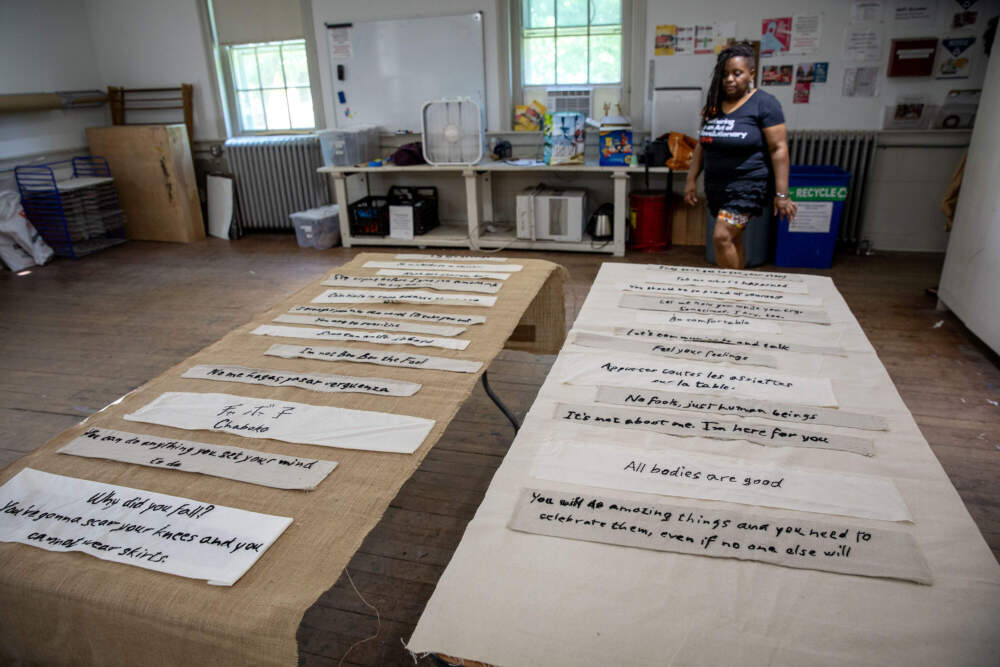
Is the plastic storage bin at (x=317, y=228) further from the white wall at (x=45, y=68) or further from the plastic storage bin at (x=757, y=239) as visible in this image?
the plastic storage bin at (x=757, y=239)

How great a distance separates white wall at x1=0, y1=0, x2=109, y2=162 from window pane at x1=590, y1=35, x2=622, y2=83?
15.1 feet

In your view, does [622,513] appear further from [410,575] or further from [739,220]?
[739,220]

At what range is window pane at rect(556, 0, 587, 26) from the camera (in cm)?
493

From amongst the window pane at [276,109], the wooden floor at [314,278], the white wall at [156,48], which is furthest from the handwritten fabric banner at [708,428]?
the white wall at [156,48]

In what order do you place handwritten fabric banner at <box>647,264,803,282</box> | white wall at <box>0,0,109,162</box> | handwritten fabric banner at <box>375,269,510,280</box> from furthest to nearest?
white wall at <box>0,0,109,162</box>
handwritten fabric banner at <box>375,269,510,280</box>
handwritten fabric banner at <box>647,264,803,282</box>

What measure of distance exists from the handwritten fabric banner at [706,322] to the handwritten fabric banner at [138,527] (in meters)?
1.00

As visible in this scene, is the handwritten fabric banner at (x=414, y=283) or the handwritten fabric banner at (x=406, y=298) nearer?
the handwritten fabric banner at (x=406, y=298)

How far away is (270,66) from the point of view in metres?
5.82

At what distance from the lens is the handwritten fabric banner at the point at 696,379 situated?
4.08 feet

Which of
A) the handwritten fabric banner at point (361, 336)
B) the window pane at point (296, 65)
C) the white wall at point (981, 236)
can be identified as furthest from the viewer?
the window pane at point (296, 65)

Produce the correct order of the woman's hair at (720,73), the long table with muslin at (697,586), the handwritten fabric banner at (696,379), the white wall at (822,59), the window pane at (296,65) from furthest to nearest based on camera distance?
the window pane at (296,65), the white wall at (822,59), the woman's hair at (720,73), the handwritten fabric banner at (696,379), the long table with muslin at (697,586)

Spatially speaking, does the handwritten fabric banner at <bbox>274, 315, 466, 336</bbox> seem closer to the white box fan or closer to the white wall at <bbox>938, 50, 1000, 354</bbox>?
the white wall at <bbox>938, 50, 1000, 354</bbox>

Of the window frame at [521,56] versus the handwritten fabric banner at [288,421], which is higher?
the window frame at [521,56]

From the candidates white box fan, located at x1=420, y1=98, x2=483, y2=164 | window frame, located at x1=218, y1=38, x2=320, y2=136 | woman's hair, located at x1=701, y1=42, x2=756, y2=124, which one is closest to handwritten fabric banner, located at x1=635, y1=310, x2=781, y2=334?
woman's hair, located at x1=701, y1=42, x2=756, y2=124
